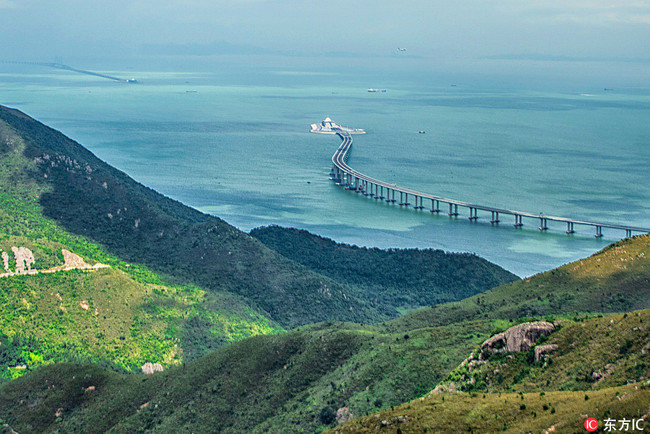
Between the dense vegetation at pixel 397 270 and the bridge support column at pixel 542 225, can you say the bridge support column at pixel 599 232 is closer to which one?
the bridge support column at pixel 542 225

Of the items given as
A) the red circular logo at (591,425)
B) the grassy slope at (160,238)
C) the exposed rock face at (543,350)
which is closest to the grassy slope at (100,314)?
the grassy slope at (160,238)

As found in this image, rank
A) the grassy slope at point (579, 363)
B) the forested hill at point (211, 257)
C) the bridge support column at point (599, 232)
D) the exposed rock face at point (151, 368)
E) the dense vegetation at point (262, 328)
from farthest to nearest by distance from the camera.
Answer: the bridge support column at point (599, 232) < the forested hill at point (211, 257) < the exposed rock face at point (151, 368) < the dense vegetation at point (262, 328) < the grassy slope at point (579, 363)

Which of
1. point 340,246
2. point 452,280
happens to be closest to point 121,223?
point 340,246

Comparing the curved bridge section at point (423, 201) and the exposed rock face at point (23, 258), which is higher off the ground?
the exposed rock face at point (23, 258)

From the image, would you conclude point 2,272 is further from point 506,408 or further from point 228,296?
point 506,408

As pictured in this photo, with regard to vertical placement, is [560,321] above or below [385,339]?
above

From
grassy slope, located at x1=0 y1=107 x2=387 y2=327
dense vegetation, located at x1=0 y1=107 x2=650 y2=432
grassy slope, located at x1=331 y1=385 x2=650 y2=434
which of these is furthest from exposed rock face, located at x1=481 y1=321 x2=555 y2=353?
grassy slope, located at x1=0 y1=107 x2=387 y2=327

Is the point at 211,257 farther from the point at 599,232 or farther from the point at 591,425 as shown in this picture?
the point at 591,425
